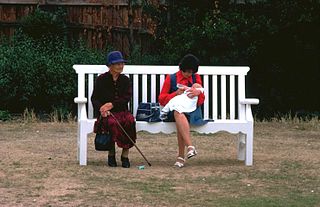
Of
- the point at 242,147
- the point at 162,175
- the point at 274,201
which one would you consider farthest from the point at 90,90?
the point at 274,201

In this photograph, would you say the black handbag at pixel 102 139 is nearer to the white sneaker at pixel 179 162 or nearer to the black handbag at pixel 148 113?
the black handbag at pixel 148 113

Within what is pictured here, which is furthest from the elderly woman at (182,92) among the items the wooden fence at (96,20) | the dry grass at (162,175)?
the wooden fence at (96,20)

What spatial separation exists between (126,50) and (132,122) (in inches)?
352

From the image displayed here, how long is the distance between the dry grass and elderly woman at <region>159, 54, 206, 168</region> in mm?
322

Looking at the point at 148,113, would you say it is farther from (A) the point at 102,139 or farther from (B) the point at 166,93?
(A) the point at 102,139

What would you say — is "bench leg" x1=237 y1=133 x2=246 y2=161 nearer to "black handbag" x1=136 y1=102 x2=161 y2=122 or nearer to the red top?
the red top

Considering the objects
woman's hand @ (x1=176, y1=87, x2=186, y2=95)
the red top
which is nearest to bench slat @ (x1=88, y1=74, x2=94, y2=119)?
the red top

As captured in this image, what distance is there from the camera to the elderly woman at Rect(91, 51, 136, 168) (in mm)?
9885

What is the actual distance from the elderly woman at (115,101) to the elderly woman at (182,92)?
459mm

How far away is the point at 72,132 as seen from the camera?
14070 millimetres

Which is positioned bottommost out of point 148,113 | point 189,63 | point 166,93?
point 148,113

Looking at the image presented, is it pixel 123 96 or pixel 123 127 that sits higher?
pixel 123 96

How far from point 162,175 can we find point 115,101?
1.17m

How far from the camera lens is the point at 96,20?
18.9 m
